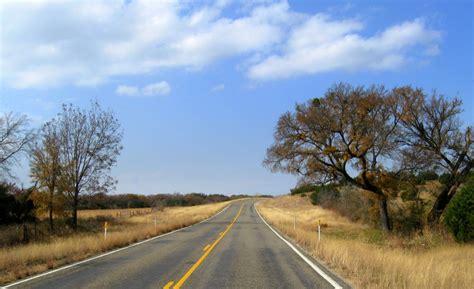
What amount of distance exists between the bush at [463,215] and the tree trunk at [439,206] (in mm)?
8106

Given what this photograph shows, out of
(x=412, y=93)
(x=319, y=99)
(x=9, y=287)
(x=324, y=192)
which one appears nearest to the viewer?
(x=9, y=287)

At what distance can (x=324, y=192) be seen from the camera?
243ft

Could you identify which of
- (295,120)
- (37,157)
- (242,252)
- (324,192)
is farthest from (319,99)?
(324,192)

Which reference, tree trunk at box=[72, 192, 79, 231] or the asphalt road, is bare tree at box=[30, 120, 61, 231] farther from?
the asphalt road

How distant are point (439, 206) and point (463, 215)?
9894mm

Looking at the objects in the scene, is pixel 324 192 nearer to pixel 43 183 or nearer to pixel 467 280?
pixel 43 183

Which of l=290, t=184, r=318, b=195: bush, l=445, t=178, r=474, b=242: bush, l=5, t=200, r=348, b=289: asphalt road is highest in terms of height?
l=290, t=184, r=318, b=195: bush

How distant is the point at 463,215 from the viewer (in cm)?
2352

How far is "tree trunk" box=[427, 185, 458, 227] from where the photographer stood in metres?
32.4

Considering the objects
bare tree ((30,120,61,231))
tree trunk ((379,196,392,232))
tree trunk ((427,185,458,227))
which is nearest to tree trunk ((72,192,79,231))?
bare tree ((30,120,61,231))

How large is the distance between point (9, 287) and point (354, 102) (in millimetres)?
27726

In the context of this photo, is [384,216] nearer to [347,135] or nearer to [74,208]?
[347,135]

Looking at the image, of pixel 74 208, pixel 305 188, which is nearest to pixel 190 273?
pixel 74 208

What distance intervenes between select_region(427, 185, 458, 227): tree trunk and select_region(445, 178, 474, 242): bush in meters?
8.11
